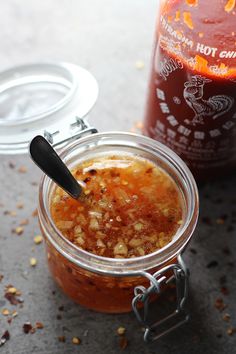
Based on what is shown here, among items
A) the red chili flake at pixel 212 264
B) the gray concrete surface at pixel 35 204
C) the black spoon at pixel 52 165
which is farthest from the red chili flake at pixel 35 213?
the red chili flake at pixel 212 264

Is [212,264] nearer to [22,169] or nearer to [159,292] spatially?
[159,292]

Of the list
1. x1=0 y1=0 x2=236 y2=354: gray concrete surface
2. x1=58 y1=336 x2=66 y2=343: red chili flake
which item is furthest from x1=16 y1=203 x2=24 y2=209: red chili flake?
x1=58 y1=336 x2=66 y2=343: red chili flake

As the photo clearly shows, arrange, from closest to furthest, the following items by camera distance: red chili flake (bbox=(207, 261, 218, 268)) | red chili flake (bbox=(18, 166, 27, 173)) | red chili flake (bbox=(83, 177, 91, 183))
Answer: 1. red chili flake (bbox=(83, 177, 91, 183))
2. red chili flake (bbox=(207, 261, 218, 268))
3. red chili flake (bbox=(18, 166, 27, 173))

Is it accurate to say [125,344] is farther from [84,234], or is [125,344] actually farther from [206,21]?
[206,21]

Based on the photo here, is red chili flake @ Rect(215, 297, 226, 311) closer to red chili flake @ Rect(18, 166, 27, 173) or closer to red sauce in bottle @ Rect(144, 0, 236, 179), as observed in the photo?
red sauce in bottle @ Rect(144, 0, 236, 179)

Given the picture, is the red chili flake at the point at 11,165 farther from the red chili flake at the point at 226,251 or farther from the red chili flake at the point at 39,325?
the red chili flake at the point at 226,251

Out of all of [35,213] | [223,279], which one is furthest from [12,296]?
[223,279]
